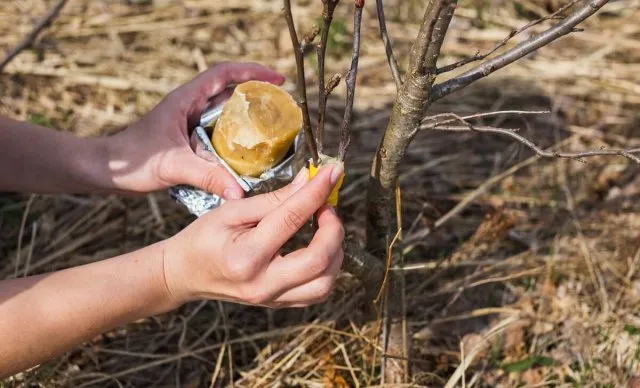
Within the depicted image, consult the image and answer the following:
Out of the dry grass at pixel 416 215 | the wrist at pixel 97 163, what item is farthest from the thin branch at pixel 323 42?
the wrist at pixel 97 163

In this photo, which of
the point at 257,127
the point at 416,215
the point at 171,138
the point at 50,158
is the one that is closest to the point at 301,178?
the point at 257,127

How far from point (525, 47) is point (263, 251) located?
597mm

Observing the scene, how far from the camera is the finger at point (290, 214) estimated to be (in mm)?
1224

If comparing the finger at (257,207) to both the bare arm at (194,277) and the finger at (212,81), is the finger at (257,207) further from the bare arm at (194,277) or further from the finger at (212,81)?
the finger at (212,81)

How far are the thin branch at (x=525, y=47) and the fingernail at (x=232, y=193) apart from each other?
0.44 m

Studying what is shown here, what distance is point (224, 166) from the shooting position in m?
1.53

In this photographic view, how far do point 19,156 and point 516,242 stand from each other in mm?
1429

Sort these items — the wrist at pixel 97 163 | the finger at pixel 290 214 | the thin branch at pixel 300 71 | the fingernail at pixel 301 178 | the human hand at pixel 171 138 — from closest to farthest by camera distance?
the thin branch at pixel 300 71 < the finger at pixel 290 214 < the fingernail at pixel 301 178 < the human hand at pixel 171 138 < the wrist at pixel 97 163

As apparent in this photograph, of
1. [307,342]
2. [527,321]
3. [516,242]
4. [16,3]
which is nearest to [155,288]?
[307,342]

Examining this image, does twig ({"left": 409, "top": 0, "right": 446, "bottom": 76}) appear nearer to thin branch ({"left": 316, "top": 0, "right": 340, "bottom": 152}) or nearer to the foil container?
thin branch ({"left": 316, "top": 0, "right": 340, "bottom": 152})

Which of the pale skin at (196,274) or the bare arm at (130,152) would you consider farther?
the bare arm at (130,152)

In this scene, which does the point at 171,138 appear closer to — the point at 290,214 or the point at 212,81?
the point at 212,81

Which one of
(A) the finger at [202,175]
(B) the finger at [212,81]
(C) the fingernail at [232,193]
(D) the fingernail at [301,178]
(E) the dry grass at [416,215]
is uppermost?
(B) the finger at [212,81]

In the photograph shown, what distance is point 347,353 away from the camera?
1840 mm
